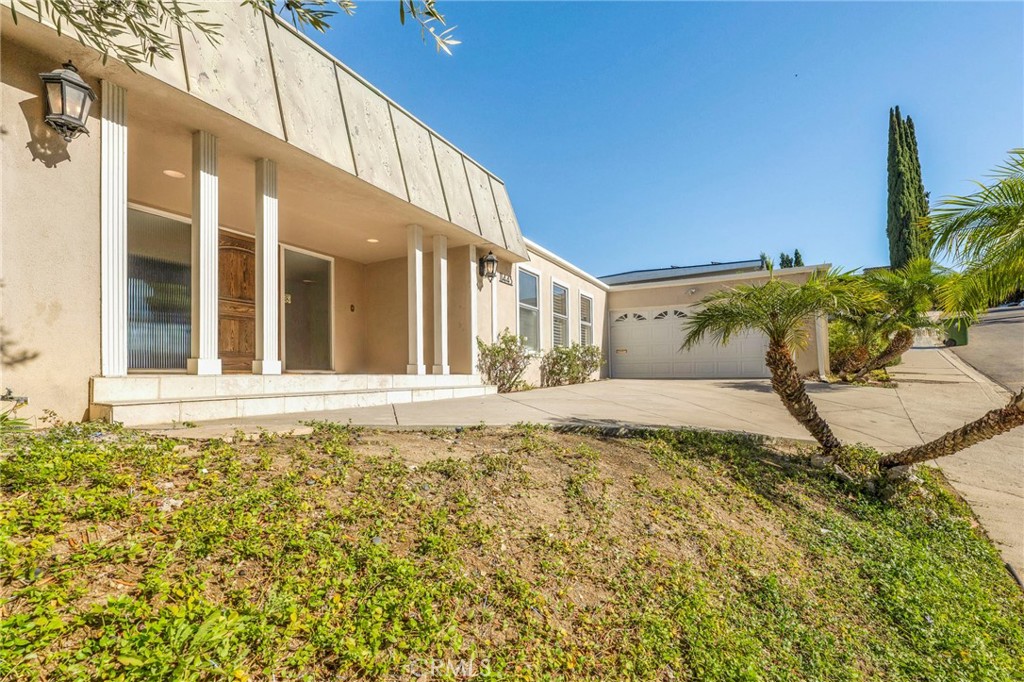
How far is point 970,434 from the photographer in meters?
4.04

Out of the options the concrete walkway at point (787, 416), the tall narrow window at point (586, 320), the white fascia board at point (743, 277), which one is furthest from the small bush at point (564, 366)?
the white fascia board at point (743, 277)

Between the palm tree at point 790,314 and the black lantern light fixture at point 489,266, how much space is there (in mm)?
4319

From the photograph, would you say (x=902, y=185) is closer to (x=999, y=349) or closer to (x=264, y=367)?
(x=999, y=349)

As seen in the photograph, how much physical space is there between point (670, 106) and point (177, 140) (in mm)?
7633

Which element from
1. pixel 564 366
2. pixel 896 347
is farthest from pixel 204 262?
pixel 896 347

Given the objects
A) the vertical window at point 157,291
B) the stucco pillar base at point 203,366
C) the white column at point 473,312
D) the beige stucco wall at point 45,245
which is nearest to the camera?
the beige stucco wall at point 45,245

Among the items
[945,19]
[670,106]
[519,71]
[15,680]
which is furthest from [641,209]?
[15,680]

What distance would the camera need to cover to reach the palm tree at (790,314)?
436 cm

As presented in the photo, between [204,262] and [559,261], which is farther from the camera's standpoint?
[559,261]

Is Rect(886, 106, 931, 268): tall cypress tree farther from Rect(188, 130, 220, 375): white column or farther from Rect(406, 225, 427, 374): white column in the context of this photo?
Rect(188, 130, 220, 375): white column

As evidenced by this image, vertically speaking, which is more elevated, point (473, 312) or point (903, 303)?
point (903, 303)

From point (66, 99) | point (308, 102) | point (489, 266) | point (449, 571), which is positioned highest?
point (308, 102)

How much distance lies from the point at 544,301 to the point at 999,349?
15163mm

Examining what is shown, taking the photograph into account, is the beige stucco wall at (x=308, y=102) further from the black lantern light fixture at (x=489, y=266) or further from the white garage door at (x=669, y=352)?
the white garage door at (x=669, y=352)
